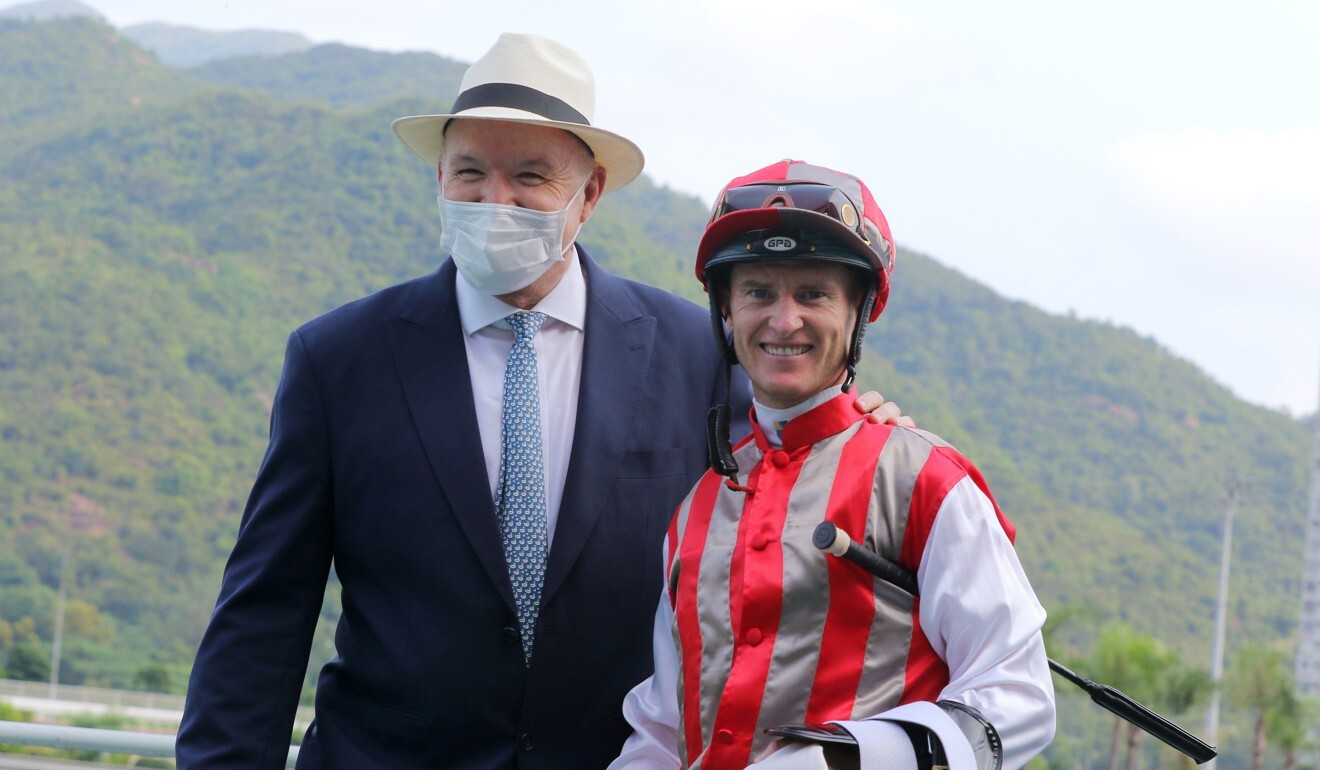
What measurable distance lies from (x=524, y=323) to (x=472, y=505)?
1.33 feet

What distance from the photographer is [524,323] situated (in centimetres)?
295

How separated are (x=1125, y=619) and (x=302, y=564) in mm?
52046

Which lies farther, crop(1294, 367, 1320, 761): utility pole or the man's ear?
crop(1294, 367, 1320, 761): utility pole

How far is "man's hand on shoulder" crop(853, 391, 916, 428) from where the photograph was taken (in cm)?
238

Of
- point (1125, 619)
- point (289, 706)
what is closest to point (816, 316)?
point (289, 706)

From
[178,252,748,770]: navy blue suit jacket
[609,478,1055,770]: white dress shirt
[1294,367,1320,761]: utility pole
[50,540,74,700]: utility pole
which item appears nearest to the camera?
[609,478,1055,770]: white dress shirt

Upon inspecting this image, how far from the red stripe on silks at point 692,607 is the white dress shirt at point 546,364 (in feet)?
1.36

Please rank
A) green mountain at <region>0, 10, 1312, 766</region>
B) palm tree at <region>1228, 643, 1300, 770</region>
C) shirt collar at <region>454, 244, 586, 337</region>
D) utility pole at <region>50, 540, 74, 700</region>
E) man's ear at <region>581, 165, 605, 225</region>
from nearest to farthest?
shirt collar at <region>454, 244, 586, 337</region> < man's ear at <region>581, 165, 605, 225</region> < palm tree at <region>1228, 643, 1300, 770</region> < utility pole at <region>50, 540, 74, 700</region> < green mountain at <region>0, 10, 1312, 766</region>

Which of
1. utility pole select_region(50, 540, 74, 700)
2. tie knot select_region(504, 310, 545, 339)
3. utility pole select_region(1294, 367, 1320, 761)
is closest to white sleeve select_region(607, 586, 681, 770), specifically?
tie knot select_region(504, 310, 545, 339)

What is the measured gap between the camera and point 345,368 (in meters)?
2.88

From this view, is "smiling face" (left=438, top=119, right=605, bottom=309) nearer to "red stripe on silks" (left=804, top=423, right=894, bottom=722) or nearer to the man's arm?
the man's arm

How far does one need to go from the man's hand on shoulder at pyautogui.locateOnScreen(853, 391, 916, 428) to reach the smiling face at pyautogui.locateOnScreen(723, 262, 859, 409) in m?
0.07

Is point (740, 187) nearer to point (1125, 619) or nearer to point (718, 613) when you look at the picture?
point (718, 613)

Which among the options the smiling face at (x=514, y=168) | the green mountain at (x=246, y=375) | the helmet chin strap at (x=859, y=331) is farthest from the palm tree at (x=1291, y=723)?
A: the helmet chin strap at (x=859, y=331)
